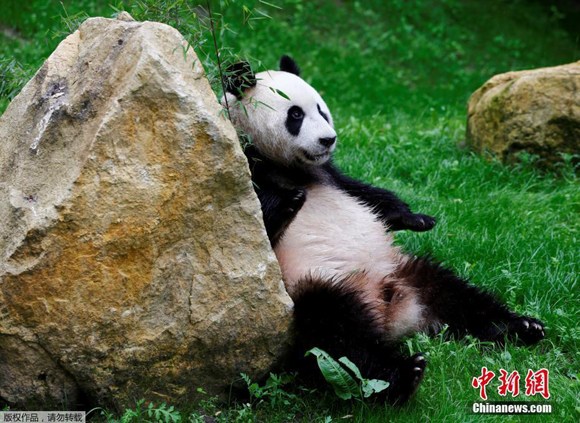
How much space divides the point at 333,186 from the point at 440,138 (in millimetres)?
3432

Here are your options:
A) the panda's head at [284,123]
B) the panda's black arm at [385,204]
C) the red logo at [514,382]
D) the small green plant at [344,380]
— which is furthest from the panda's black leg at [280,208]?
the red logo at [514,382]

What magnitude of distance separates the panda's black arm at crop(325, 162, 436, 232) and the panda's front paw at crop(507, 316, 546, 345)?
752mm

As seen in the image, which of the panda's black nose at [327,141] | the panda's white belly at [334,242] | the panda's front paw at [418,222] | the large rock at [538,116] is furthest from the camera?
the large rock at [538,116]

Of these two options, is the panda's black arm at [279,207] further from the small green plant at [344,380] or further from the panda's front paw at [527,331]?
the panda's front paw at [527,331]

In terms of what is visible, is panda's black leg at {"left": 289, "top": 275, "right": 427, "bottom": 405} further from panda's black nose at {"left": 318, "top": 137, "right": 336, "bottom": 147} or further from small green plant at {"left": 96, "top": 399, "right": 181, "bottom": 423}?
panda's black nose at {"left": 318, "top": 137, "right": 336, "bottom": 147}

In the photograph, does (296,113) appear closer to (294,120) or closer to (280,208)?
(294,120)

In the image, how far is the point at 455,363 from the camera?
401cm

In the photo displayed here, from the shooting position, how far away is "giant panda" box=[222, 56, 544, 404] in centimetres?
377

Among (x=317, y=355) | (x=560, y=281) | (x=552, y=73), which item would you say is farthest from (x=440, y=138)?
(x=317, y=355)

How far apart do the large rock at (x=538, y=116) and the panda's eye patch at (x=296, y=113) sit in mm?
3266

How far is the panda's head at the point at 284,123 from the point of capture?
432 centimetres

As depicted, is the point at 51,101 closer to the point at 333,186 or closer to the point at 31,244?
the point at 31,244

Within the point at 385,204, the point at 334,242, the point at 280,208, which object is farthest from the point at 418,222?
the point at 280,208

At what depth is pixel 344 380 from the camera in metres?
3.57
